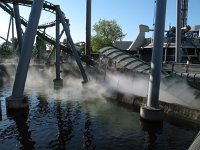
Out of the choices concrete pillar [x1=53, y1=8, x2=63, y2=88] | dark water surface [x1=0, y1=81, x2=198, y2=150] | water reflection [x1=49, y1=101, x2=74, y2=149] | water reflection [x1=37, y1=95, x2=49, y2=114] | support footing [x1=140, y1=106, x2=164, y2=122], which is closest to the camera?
dark water surface [x1=0, y1=81, x2=198, y2=150]

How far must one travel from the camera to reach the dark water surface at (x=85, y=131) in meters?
14.4

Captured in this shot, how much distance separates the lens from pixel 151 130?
55.4ft

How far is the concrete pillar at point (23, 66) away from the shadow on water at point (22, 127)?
2.10 ft

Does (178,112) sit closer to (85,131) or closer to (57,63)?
(85,131)

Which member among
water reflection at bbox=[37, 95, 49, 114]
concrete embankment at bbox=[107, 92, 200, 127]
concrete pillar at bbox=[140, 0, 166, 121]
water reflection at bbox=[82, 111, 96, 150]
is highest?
concrete pillar at bbox=[140, 0, 166, 121]

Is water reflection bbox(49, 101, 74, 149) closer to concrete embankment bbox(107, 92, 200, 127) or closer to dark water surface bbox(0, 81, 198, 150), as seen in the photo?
dark water surface bbox(0, 81, 198, 150)

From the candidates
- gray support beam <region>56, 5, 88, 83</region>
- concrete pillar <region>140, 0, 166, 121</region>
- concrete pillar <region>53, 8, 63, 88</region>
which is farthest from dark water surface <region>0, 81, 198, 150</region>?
concrete pillar <region>53, 8, 63, 88</region>

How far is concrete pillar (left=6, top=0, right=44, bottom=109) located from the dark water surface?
835 millimetres

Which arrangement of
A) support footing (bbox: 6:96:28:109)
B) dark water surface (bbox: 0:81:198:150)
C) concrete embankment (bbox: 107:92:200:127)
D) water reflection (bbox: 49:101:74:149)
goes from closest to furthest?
1. dark water surface (bbox: 0:81:198:150)
2. water reflection (bbox: 49:101:74:149)
3. concrete embankment (bbox: 107:92:200:127)
4. support footing (bbox: 6:96:28:109)

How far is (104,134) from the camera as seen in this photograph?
16109 millimetres

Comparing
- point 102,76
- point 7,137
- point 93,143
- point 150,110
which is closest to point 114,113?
point 150,110

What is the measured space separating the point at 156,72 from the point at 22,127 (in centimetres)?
913

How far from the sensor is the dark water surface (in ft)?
47.1

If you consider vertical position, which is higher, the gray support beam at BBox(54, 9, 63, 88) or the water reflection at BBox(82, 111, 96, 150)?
the gray support beam at BBox(54, 9, 63, 88)
